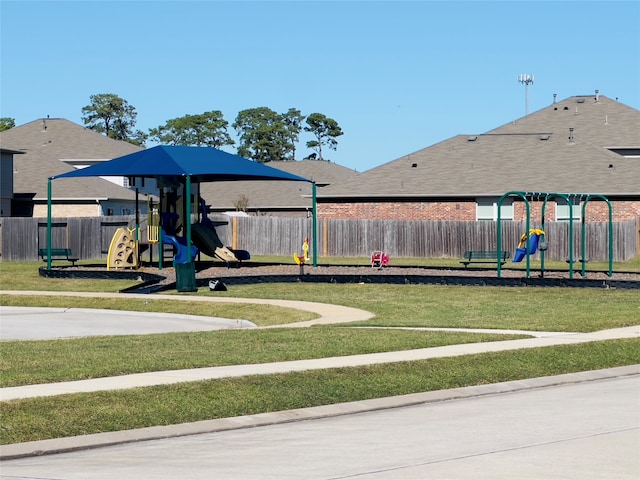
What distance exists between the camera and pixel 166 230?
38.1m

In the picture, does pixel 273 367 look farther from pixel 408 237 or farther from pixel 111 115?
pixel 111 115

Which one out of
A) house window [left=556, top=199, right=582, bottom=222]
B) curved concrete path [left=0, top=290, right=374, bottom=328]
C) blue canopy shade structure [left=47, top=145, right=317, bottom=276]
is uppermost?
blue canopy shade structure [left=47, top=145, right=317, bottom=276]

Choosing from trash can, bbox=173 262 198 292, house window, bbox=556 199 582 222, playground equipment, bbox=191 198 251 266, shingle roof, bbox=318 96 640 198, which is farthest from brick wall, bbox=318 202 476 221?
trash can, bbox=173 262 198 292

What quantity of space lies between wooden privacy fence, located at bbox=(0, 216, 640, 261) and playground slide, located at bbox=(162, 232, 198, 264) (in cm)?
1631

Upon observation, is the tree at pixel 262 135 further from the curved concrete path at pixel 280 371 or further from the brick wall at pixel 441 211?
the curved concrete path at pixel 280 371

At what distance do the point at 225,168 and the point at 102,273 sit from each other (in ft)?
17.2

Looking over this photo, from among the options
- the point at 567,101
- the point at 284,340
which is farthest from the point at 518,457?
the point at 567,101

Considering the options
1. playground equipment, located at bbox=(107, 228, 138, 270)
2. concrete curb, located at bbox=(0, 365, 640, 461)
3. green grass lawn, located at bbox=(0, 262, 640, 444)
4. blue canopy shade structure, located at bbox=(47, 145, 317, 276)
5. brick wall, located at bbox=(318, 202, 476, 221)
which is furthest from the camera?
brick wall, located at bbox=(318, 202, 476, 221)

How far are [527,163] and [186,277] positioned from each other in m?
31.3

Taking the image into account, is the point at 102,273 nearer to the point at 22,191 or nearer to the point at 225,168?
the point at 225,168

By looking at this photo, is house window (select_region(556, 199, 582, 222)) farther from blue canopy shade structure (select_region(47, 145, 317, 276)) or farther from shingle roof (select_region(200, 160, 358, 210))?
shingle roof (select_region(200, 160, 358, 210))

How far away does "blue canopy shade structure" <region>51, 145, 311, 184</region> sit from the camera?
117 ft

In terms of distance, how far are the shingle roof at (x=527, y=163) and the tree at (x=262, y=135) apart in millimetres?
72420

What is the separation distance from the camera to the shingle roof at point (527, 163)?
186 ft
